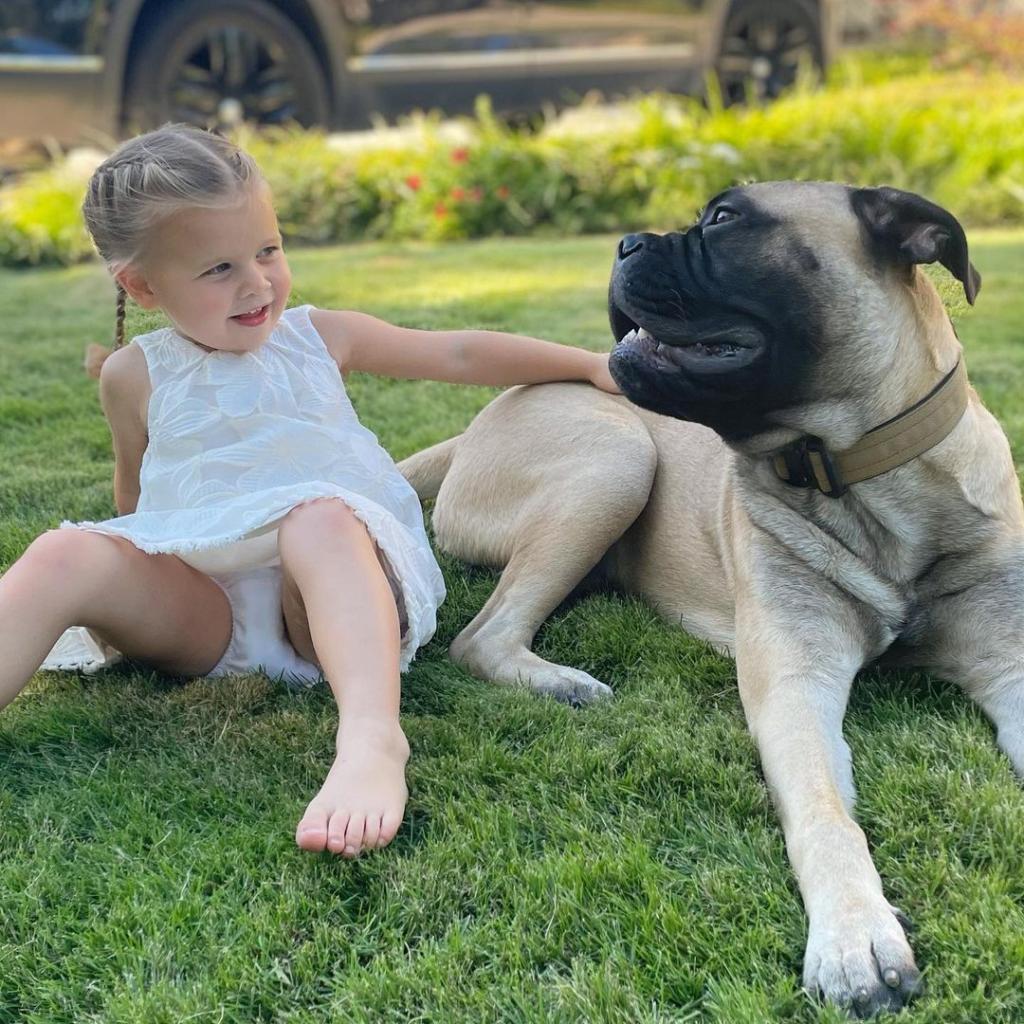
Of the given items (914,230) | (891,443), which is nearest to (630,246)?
(914,230)

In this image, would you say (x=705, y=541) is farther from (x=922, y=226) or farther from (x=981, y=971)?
(x=981, y=971)

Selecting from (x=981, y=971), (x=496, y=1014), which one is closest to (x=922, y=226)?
(x=981, y=971)

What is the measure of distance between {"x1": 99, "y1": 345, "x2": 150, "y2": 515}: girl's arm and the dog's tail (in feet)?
3.57

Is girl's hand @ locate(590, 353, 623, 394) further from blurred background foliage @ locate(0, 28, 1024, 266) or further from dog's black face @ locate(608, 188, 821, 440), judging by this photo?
blurred background foliage @ locate(0, 28, 1024, 266)

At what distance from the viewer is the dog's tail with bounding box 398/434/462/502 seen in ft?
13.1

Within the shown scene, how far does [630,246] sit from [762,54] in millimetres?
10787

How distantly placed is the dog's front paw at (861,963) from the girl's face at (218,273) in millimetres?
1801

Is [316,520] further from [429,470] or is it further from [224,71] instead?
[224,71]

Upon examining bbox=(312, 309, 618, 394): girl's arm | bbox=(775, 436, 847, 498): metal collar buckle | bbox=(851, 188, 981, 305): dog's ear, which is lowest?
bbox=(775, 436, 847, 498): metal collar buckle

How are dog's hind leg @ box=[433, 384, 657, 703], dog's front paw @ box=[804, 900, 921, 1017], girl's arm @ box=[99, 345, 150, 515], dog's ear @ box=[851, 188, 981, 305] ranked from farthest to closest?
dog's hind leg @ box=[433, 384, 657, 703] < girl's arm @ box=[99, 345, 150, 515] < dog's ear @ box=[851, 188, 981, 305] < dog's front paw @ box=[804, 900, 921, 1017]

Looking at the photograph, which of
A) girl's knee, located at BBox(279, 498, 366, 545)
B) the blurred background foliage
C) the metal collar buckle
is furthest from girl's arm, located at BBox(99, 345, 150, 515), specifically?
the blurred background foliage

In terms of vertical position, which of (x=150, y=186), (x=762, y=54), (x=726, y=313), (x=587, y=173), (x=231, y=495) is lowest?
(x=587, y=173)

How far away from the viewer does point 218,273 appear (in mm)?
2787

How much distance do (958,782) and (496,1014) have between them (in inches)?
40.4
